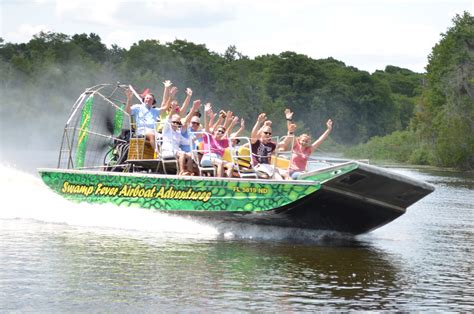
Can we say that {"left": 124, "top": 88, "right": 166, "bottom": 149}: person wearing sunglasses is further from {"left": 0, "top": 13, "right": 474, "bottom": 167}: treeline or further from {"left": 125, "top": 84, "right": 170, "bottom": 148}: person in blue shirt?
{"left": 0, "top": 13, "right": 474, "bottom": 167}: treeline

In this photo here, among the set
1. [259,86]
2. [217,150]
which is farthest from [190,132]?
[259,86]

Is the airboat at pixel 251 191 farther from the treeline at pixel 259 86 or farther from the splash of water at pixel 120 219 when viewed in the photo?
the treeline at pixel 259 86

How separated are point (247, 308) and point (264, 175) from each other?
6421mm

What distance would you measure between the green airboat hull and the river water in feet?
1.19

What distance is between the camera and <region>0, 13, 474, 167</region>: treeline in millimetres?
73500

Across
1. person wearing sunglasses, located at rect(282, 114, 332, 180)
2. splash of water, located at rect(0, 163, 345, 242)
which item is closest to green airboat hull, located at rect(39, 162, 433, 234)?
splash of water, located at rect(0, 163, 345, 242)

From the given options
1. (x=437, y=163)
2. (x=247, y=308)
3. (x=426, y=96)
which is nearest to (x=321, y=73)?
(x=426, y=96)

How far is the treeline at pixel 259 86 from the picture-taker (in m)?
73.5

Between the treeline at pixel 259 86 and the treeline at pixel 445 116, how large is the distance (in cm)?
9

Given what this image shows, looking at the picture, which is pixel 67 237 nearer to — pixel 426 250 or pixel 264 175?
pixel 264 175

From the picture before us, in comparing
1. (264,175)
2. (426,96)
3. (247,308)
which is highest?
(426,96)

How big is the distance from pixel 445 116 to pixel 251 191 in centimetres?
5571

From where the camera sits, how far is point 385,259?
18453 millimetres

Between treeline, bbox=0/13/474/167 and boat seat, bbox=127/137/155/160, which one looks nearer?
boat seat, bbox=127/137/155/160
